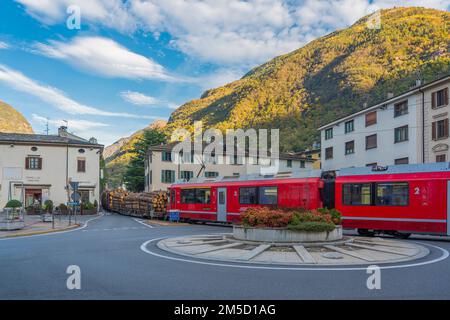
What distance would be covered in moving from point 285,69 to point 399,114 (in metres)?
97.3

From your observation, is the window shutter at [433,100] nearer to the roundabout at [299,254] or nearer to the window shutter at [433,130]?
the window shutter at [433,130]

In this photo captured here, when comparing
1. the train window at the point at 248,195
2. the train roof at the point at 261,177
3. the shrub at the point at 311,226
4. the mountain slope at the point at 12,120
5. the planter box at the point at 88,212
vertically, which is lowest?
the planter box at the point at 88,212

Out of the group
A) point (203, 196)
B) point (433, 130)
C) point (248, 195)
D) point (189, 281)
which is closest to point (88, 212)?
point (203, 196)

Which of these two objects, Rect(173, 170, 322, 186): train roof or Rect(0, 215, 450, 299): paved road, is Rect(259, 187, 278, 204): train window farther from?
Rect(0, 215, 450, 299): paved road

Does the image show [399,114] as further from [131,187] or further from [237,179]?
[131,187]

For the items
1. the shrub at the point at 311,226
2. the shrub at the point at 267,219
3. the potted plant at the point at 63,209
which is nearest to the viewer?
the shrub at the point at 311,226

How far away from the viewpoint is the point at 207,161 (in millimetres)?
54188

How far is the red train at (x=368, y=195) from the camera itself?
16156 mm

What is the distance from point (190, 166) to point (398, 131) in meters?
27.2

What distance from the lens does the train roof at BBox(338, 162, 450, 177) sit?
637 inches

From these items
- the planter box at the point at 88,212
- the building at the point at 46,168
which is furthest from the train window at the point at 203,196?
the building at the point at 46,168

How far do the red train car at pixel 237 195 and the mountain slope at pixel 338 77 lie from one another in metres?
43.5

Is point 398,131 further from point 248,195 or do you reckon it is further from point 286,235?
point 286,235

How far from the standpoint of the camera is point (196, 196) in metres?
27.8
